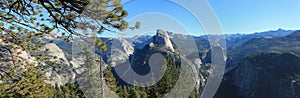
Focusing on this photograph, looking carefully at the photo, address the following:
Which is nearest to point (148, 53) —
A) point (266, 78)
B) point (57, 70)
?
point (266, 78)

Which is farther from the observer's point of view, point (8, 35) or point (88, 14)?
point (8, 35)

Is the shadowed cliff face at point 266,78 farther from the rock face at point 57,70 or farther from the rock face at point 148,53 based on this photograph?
the rock face at point 57,70

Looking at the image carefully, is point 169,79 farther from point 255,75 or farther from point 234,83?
point 234,83

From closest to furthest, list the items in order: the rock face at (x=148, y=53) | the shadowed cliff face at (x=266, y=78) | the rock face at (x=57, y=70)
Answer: the rock face at (x=57, y=70), the shadowed cliff face at (x=266, y=78), the rock face at (x=148, y=53)

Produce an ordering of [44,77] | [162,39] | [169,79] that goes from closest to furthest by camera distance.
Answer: [44,77]
[169,79]
[162,39]

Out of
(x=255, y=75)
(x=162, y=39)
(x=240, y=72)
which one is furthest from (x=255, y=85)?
(x=162, y=39)

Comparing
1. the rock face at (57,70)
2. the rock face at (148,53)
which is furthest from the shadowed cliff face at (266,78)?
the rock face at (57,70)

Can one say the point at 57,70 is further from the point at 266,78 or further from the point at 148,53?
the point at 148,53

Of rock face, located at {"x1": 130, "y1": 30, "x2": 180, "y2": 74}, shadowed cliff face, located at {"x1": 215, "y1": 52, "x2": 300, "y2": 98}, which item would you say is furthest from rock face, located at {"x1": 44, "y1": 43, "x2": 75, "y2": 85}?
shadowed cliff face, located at {"x1": 215, "y1": 52, "x2": 300, "y2": 98}
